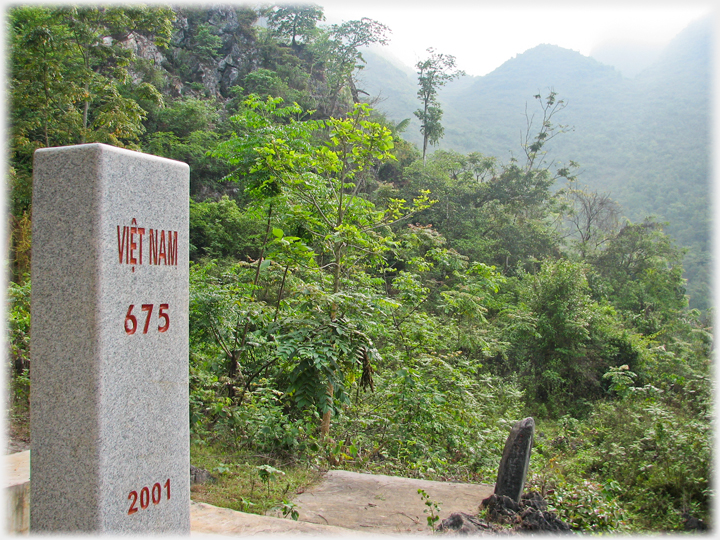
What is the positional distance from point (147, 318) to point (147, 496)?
915 millimetres

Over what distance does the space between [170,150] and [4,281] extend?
13.4 m

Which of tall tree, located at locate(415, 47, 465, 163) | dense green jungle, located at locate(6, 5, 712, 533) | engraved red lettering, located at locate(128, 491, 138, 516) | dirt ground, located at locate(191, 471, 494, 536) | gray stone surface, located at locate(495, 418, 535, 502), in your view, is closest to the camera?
engraved red lettering, located at locate(128, 491, 138, 516)

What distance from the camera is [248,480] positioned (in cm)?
374

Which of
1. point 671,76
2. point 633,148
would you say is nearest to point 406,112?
point 633,148

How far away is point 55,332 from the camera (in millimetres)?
2166

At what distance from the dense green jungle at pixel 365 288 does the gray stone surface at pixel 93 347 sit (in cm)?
120

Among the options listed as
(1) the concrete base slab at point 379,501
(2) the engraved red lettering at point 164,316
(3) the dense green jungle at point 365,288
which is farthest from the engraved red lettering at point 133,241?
(1) the concrete base slab at point 379,501

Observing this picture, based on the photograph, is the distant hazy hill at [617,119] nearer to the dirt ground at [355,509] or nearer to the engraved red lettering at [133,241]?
the dirt ground at [355,509]

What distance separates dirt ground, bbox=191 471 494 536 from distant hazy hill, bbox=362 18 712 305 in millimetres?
21706

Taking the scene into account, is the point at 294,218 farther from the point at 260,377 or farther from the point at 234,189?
the point at 234,189

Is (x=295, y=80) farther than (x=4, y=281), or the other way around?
(x=295, y=80)

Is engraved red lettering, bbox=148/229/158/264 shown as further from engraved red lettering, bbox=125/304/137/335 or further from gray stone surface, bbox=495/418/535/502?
gray stone surface, bbox=495/418/535/502

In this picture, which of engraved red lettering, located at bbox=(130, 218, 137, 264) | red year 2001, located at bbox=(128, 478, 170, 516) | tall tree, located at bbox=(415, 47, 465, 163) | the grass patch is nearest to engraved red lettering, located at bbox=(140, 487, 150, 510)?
red year 2001, located at bbox=(128, 478, 170, 516)

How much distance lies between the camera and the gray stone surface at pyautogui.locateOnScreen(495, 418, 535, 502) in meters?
3.54
